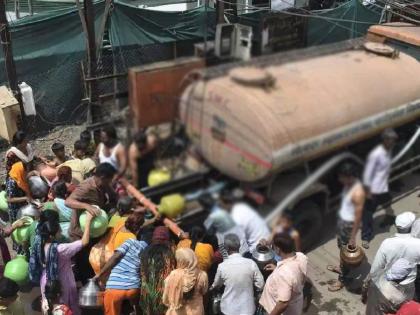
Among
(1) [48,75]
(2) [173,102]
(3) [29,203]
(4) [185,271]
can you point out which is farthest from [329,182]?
(1) [48,75]

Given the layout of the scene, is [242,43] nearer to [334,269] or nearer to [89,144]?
[89,144]

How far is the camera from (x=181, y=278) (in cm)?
388

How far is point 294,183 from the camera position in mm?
1459

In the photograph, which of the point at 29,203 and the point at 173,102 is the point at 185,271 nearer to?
the point at 29,203

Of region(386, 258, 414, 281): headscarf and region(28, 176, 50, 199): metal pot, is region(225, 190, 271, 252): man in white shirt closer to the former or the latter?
region(386, 258, 414, 281): headscarf

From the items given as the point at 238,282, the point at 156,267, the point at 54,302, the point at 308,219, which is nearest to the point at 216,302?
the point at 238,282

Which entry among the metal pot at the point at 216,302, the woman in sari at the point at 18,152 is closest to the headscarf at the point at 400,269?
the metal pot at the point at 216,302

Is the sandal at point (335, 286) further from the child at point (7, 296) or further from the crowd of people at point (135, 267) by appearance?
the child at point (7, 296)

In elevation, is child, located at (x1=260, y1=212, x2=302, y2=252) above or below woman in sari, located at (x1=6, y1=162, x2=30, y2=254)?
above

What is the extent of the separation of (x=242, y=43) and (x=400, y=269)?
3248 mm

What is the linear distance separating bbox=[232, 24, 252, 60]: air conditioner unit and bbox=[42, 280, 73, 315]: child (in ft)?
11.1

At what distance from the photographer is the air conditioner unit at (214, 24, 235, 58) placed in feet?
5.16

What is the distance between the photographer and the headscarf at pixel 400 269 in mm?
4109

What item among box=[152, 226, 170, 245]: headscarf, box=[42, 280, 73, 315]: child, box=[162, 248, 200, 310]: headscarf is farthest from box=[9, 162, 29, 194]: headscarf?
box=[162, 248, 200, 310]: headscarf
